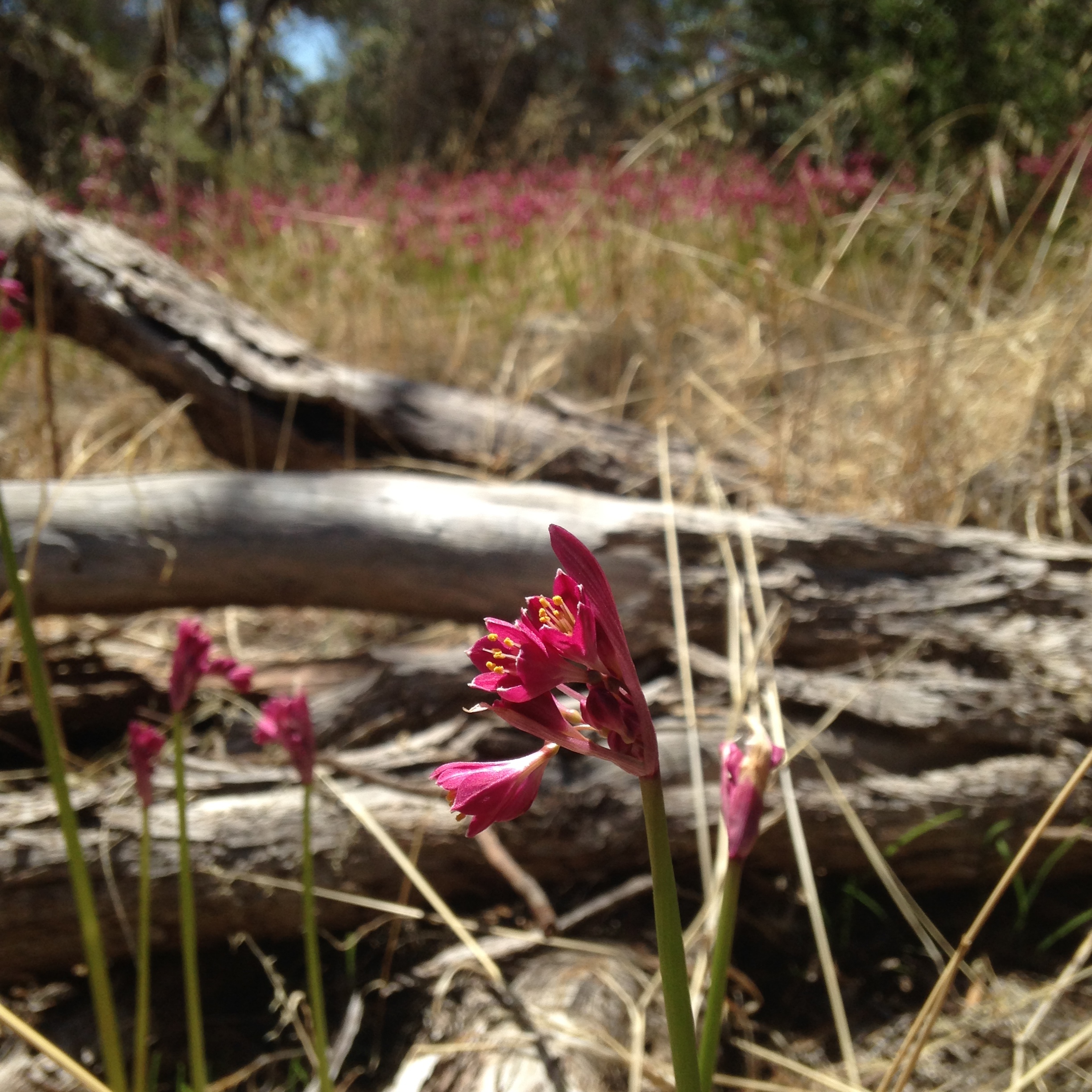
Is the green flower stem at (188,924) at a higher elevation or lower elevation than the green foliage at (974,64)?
lower

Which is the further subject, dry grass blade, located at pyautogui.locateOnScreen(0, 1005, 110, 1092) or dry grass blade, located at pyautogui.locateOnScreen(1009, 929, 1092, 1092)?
dry grass blade, located at pyautogui.locateOnScreen(1009, 929, 1092, 1092)

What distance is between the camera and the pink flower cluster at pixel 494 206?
4074mm

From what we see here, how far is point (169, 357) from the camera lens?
2213mm

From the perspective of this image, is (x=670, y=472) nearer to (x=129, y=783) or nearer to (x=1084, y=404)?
(x=1084, y=404)

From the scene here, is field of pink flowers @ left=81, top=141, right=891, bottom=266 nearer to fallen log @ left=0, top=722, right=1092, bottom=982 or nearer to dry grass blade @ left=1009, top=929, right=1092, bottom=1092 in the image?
fallen log @ left=0, top=722, right=1092, bottom=982

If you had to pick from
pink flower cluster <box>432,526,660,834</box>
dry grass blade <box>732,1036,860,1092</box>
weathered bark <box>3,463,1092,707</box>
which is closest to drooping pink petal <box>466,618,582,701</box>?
pink flower cluster <box>432,526,660,834</box>

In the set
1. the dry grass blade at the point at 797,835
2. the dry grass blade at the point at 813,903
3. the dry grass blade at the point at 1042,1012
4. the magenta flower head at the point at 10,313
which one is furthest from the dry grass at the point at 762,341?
the dry grass blade at the point at 1042,1012

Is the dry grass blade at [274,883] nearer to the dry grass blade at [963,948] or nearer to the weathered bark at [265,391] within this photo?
the dry grass blade at [963,948]

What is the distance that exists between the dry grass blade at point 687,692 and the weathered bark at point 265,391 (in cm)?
52

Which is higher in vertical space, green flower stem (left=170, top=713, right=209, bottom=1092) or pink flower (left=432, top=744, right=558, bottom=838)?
pink flower (left=432, top=744, right=558, bottom=838)

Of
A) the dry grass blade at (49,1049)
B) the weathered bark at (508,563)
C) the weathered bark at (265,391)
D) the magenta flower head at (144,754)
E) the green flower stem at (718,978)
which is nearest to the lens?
the green flower stem at (718,978)

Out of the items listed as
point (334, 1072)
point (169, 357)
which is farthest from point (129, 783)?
point (169, 357)

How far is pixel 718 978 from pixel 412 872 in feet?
2.18

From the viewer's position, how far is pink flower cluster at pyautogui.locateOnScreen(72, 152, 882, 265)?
4.07 metres
